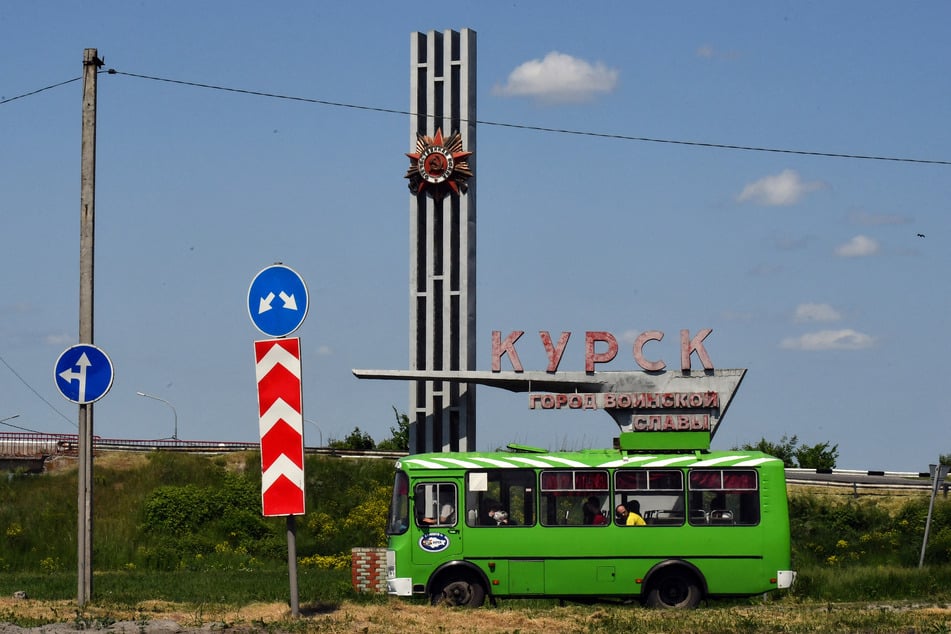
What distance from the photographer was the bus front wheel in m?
22.4

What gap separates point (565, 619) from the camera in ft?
58.0

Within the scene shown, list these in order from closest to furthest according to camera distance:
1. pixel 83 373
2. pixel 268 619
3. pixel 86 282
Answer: pixel 268 619
pixel 83 373
pixel 86 282

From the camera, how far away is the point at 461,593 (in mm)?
22547

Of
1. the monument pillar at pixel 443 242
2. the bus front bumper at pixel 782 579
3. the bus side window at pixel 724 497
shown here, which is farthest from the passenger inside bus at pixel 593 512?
the monument pillar at pixel 443 242

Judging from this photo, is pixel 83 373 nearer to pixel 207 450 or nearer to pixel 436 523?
pixel 436 523

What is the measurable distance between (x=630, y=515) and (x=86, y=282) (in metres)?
9.76

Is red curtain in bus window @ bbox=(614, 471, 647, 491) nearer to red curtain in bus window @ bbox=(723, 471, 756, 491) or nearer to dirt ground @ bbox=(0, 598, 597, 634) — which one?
red curtain in bus window @ bbox=(723, 471, 756, 491)

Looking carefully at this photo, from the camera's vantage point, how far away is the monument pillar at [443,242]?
4362 centimetres

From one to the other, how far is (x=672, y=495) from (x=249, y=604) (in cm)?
769

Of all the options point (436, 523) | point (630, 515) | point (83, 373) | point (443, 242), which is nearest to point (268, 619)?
point (83, 373)

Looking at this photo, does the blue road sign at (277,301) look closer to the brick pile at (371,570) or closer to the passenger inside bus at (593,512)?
the passenger inside bus at (593,512)

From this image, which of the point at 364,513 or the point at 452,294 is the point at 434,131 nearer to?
the point at 452,294

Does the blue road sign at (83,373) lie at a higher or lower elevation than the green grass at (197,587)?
higher

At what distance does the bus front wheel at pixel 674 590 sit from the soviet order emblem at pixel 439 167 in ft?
76.6
